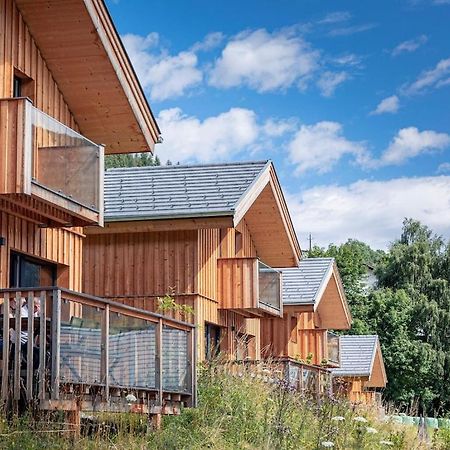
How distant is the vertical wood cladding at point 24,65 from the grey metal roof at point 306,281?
52.5 feet

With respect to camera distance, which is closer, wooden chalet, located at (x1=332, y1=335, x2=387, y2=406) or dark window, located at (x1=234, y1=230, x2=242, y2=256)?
dark window, located at (x1=234, y1=230, x2=242, y2=256)

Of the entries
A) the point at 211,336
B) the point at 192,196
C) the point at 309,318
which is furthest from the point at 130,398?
the point at 309,318

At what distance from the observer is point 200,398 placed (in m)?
20.4

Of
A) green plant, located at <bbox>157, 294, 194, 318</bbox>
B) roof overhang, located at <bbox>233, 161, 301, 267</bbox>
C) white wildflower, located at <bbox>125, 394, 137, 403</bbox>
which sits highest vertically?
roof overhang, located at <bbox>233, 161, 301, 267</bbox>

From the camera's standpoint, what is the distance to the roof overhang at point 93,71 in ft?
65.9

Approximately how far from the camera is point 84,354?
51.3ft

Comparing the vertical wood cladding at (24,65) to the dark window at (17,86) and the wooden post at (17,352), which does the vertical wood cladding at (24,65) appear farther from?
the wooden post at (17,352)

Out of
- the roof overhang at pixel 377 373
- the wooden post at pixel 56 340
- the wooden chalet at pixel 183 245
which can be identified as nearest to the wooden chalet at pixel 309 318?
the wooden chalet at pixel 183 245

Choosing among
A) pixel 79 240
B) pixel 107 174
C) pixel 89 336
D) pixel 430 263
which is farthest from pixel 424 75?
pixel 89 336

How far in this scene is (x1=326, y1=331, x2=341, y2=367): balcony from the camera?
41984mm

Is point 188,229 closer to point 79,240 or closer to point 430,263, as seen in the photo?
point 79,240

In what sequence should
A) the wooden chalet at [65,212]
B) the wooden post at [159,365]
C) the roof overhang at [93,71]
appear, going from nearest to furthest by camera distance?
the wooden chalet at [65,212], the wooden post at [159,365], the roof overhang at [93,71]

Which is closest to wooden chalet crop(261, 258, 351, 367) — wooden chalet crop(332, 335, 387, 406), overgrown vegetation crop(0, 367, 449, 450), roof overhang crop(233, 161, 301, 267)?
roof overhang crop(233, 161, 301, 267)

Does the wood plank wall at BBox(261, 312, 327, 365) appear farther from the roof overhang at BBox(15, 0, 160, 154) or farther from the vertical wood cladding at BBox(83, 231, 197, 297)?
the roof overhang at BBox(15, 0, 160, 154)
